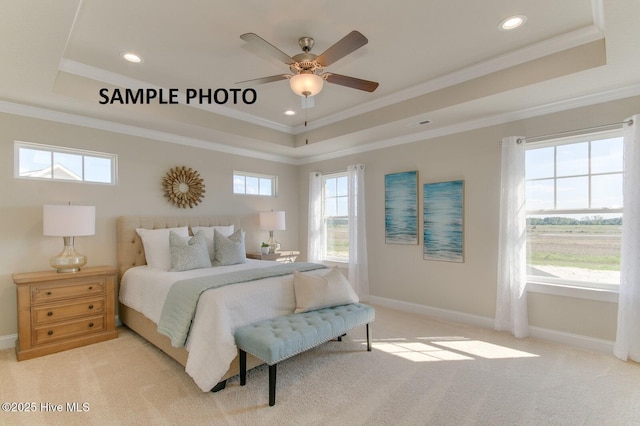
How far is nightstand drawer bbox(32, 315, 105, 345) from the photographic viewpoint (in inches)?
116

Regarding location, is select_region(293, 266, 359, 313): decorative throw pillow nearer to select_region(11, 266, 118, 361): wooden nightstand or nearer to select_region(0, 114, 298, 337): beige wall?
select_region(11, 266, 118, 361): wooden nightstand

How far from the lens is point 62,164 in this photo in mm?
3490

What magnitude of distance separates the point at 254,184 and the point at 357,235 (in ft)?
6.56

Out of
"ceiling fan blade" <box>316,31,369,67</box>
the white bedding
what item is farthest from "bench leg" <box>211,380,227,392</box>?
"ceiling fan blade" <box>316,31,369,67</box>

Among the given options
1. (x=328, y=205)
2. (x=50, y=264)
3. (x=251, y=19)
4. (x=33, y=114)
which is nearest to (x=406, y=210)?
(x=328, y=205)

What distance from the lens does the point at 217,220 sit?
4668 mm

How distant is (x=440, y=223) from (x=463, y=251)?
1.50ft

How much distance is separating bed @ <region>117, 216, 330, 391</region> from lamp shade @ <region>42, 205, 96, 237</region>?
589mm

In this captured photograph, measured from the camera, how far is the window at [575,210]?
3.05m

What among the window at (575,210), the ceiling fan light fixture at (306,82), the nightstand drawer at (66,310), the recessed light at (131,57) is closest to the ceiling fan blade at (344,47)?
the ceiling fan light fixture at (306,82)

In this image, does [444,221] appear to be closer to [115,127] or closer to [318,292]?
[318,292]

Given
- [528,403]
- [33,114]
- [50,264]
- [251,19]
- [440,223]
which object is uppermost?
[251,19]

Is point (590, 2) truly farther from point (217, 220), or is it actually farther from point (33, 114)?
point (33, 114)

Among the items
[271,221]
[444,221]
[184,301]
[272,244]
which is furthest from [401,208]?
[184,301]
